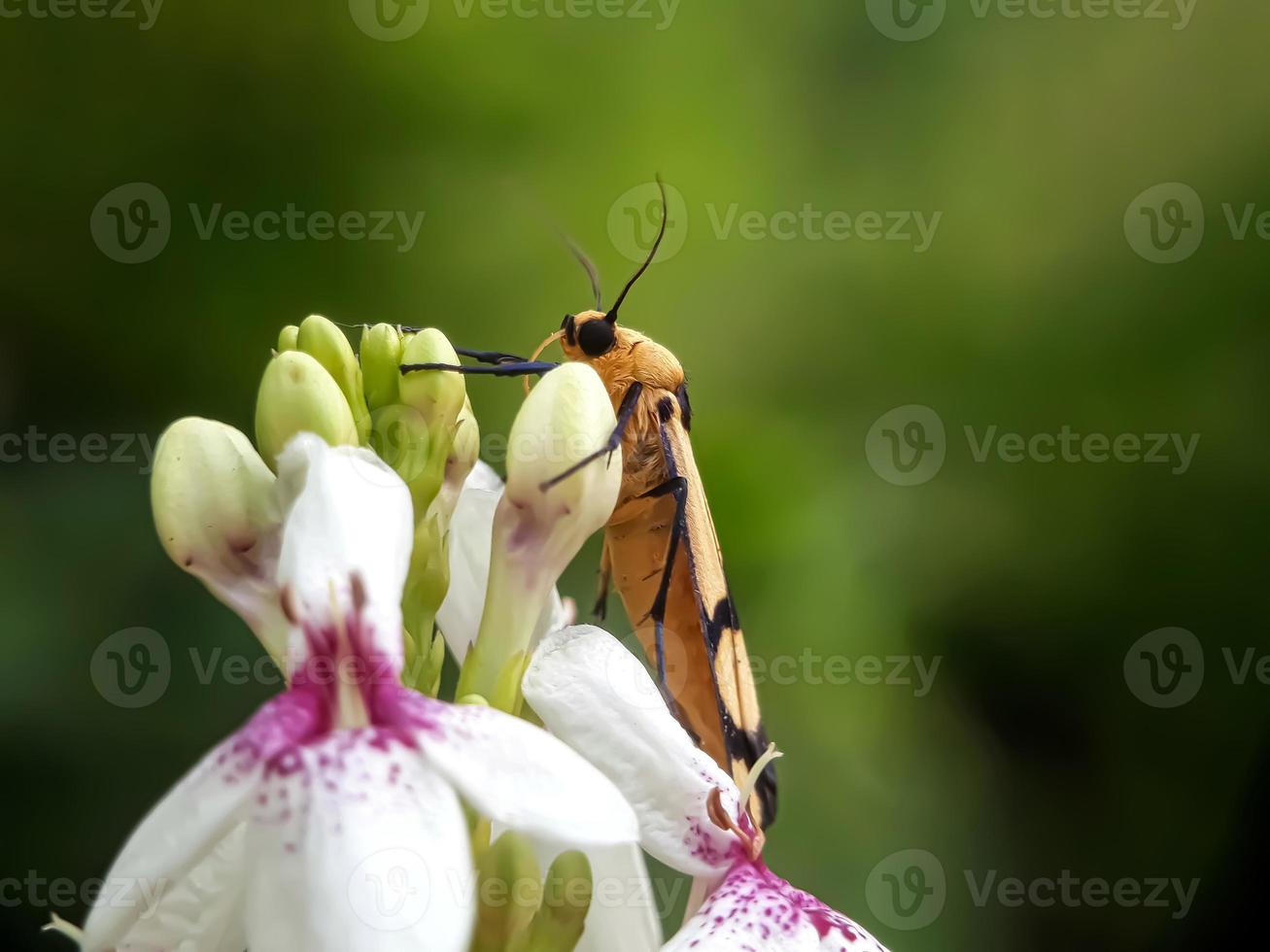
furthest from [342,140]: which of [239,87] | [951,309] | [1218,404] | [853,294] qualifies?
[1218,404]

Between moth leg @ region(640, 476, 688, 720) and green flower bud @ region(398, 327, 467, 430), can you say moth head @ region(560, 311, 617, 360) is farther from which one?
green flower bud @ region(398, 327, 467, 430)

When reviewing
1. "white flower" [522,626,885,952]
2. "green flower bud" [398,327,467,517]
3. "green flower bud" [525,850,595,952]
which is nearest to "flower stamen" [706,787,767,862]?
"white flower" [522,626,885,952]

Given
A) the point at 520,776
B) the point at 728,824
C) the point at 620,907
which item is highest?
the point at 520,776

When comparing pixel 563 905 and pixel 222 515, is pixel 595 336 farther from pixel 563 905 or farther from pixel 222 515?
pixel 563 905

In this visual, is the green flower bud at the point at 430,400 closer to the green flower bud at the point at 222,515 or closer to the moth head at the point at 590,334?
the green flower bud at the point at 222,515

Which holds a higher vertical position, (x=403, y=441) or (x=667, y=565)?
(x=403, y=441)

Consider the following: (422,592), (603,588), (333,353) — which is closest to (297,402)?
(333,353)

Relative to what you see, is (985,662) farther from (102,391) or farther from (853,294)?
(102,391)

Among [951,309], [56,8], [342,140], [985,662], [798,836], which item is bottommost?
[798,836]

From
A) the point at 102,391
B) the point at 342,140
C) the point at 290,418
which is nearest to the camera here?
the point at 290,418
